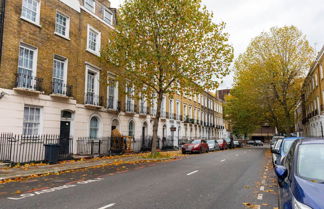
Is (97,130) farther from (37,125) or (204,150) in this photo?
(204,150)

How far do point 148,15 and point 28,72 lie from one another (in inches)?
347

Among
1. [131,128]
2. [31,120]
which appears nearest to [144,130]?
[131,128]

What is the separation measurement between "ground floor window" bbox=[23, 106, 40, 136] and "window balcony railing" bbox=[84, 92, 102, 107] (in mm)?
4299

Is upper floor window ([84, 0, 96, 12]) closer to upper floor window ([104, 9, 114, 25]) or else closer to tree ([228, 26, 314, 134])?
upper floor window ([104, 9, 114, 25])

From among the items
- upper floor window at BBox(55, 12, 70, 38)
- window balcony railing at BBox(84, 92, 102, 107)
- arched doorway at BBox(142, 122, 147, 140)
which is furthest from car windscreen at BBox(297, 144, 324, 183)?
arched doorway at BBox(142, 122, 147, 140)

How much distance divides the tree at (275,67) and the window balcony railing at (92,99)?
1948 centimetres

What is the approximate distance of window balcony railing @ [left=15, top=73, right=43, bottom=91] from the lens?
14.5 metres

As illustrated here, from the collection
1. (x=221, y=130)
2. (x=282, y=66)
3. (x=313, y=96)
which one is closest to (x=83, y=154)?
(x=282, y=66)

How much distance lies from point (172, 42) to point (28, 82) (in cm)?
Answer: 996

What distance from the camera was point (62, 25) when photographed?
1800 centimetres

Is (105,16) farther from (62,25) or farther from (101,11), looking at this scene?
(62,25)

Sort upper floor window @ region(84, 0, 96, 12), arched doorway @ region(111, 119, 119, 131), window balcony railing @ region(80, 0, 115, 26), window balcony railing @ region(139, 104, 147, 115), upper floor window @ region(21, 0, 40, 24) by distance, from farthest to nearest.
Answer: window balcony railing @ region(139, 104, 147, 115) < arched doorway @ region(111, 119, 119, 131) < window balcony railing @ region(80, 0, 115, 26) < upper floor window @ region(84, 0, 96, 12) < upper floor window @ region(21, 0, 40, 24)

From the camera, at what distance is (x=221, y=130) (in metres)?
67.6

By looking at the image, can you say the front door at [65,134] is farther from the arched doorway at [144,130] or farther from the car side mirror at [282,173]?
the car side mirror at [282,173]
